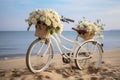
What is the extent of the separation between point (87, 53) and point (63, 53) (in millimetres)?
505

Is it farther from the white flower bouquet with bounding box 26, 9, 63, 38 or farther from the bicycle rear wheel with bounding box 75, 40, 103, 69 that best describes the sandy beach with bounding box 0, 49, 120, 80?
the white flower bouquet with bounding box 26, 9, 63, 38

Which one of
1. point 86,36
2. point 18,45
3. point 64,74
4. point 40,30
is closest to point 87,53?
point 86,36

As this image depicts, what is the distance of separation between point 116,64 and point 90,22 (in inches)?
42.3

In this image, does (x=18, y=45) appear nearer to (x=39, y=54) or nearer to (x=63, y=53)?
(x=63, y=53)

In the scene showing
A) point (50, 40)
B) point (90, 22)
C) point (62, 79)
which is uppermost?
point (90, 22)

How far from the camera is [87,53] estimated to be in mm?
4824

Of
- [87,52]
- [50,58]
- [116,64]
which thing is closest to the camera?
[50,58]

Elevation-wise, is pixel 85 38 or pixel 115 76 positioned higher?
pixel 85 38

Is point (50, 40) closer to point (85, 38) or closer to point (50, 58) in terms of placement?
point (50, 58)

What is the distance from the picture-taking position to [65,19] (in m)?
4.43

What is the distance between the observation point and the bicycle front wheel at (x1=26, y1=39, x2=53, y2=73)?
4.01 m

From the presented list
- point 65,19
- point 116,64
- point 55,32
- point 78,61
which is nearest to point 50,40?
point 55,32

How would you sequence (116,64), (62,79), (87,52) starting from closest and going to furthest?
(62,79) → (87,52) → (116,64)

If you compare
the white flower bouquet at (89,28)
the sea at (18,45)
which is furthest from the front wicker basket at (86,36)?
the sea at (18,45)
